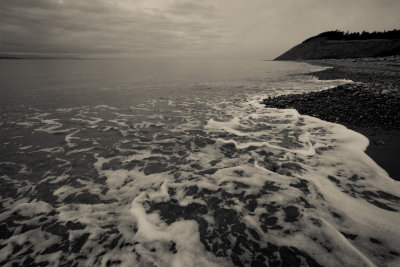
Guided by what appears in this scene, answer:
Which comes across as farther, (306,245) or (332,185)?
(332,185)

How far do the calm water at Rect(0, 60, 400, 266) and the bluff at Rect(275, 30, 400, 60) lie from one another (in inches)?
4475

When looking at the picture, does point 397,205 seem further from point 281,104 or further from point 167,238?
point 281,104

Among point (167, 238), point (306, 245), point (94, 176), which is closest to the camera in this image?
point (306, 245)

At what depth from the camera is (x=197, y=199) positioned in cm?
529

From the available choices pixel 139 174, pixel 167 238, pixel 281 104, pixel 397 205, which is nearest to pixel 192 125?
pixel 139 174

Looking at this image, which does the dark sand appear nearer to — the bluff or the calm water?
the calm water

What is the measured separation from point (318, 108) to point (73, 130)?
43.9 feet

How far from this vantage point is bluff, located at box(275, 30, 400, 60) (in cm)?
9725

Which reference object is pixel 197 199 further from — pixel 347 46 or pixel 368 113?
pixel 347 46

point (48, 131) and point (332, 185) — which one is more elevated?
point (332, 185)

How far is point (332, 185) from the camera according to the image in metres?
5.66

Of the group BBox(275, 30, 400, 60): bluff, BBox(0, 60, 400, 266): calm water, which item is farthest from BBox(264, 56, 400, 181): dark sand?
BBox(275, 30, 400, 60): bluff

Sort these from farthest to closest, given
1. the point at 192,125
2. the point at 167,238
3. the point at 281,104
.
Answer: the point at 281,104 → the point at 192,125 → the point at 167,238

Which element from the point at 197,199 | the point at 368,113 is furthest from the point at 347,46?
the point at 197,199
